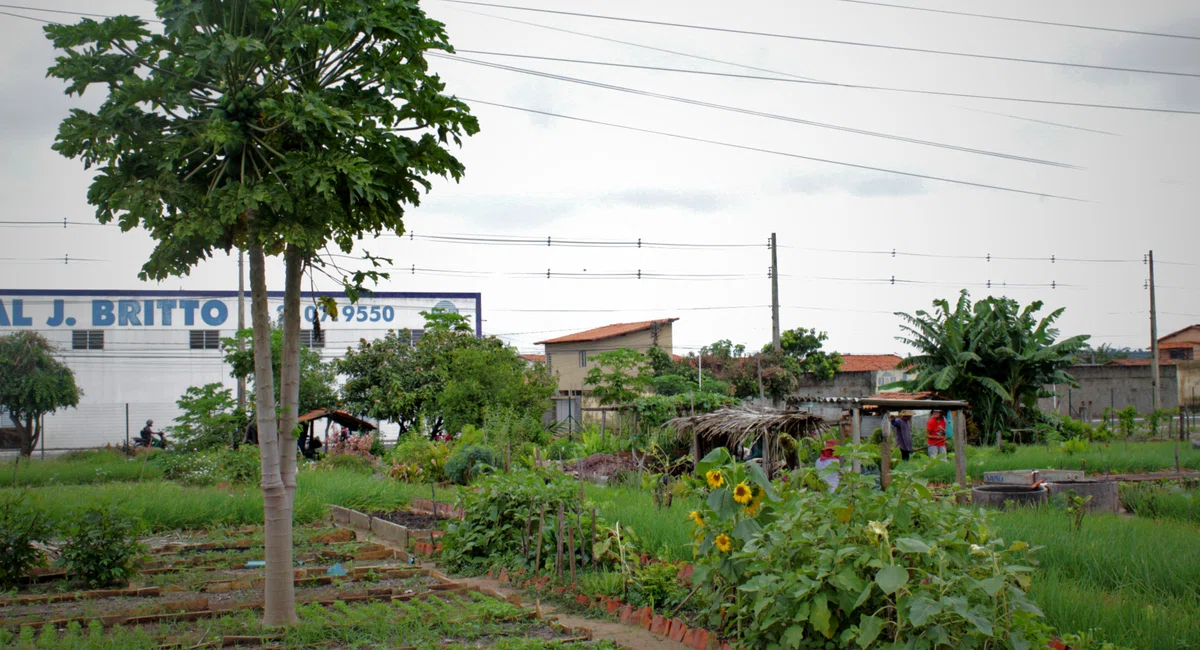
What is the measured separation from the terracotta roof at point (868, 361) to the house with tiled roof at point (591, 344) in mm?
11213

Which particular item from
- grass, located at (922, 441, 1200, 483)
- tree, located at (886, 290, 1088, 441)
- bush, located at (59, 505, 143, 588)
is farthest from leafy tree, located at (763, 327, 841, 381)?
bush, located at (59, 505, 143, 588)

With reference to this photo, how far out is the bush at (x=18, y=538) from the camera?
805cm

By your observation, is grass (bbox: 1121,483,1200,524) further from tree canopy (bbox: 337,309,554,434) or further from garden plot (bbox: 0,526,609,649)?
tree canopy (bbox: 337,309,554,434)

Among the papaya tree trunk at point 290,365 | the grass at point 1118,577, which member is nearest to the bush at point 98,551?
the papaya tree trunk at point 290,365

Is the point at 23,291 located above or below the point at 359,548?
above

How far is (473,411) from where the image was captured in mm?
24047

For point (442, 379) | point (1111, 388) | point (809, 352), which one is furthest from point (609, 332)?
point (1111, 388)

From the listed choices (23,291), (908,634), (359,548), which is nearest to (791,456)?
(359,548)

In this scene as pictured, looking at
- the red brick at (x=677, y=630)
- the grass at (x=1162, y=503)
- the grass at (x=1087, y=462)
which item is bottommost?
the grass at (x=1087, y=462)

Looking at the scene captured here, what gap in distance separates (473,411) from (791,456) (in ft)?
38.6

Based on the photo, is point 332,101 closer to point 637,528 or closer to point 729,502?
point 729,502

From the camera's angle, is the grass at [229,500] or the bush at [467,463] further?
the bush at [467,463]

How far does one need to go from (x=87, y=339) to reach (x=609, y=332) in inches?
967

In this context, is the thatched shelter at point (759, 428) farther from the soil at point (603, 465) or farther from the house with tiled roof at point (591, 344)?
the house with tiled roof at point (591, 344)
